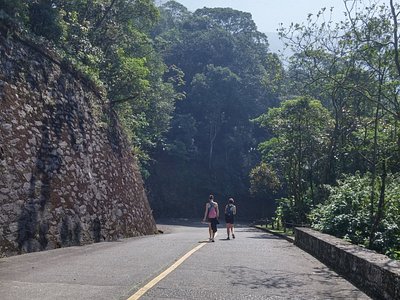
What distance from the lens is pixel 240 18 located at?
3364 inches

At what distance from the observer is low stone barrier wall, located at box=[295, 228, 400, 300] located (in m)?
8.10

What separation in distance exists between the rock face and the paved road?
1.31 metres

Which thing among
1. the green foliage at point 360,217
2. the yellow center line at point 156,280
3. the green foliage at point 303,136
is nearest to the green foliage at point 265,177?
the green foliage at point 303,136

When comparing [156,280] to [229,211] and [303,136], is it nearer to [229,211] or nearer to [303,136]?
[229,211]

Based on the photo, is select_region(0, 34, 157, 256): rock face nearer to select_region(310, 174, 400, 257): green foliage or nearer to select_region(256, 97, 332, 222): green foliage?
select_region(310, 174, 400, 257): green foliage

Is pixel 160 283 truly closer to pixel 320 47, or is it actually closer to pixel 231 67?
pixel 320 47

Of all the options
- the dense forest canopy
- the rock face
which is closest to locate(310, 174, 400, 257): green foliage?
the dense forest canopy

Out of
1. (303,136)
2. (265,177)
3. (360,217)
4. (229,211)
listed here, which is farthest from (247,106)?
(360,217)

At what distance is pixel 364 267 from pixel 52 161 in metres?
10.8

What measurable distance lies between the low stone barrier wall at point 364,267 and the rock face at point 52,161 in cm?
768

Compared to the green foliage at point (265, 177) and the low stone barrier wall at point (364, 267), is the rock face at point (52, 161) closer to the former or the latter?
the low stone barrier wall at point (364, 267)

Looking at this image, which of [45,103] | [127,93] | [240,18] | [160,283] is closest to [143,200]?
[127,93]

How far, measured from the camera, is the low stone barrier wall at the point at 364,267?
26.6ft

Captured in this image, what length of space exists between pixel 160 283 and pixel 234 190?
60593mm
